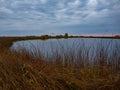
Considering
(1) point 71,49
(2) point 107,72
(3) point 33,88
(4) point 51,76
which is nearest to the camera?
(3) point 33,88

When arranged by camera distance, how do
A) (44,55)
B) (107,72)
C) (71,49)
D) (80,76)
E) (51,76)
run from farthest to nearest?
(44,55) → (71,49) → (107,72) → (80,76) → (51,76)

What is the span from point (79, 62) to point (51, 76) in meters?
1.52

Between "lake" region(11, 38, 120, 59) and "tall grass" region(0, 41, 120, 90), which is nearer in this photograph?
"tall grass" region(0, 41, 120, 90)

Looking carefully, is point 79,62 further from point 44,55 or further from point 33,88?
point 33,88

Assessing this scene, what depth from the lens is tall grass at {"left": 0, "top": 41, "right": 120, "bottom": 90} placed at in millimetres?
3713

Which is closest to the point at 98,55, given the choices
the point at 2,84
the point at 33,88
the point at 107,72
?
the point at 107,72

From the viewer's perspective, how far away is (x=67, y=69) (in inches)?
182

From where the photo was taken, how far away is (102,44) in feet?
17.5

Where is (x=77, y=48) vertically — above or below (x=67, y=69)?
above

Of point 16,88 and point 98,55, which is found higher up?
point 98,55

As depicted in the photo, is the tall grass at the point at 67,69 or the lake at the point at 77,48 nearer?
the tall grass at the point at 67,69

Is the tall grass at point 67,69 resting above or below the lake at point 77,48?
below

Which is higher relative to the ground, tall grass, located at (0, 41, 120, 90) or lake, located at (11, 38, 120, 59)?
lake, located at (11, 38, 120, 59)

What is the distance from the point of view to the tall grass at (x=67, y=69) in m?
3.71
